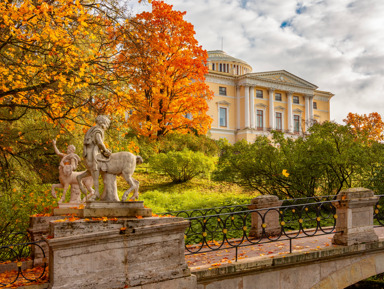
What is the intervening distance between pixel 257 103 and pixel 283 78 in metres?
6.05

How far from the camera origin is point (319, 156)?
14195mm

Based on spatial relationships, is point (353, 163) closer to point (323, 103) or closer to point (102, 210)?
point (102, 210)

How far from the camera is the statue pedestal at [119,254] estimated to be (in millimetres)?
5707

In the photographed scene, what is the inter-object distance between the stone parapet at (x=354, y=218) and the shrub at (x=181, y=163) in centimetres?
1372

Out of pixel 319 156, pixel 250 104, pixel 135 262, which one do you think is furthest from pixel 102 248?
pixel 250 104

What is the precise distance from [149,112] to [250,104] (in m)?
31.7

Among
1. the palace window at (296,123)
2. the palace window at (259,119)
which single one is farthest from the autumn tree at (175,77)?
the palace window at (296,123)

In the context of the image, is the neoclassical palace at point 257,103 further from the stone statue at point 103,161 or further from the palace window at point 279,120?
the stone statue at point 103,161

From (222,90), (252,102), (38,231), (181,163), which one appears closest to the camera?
(38,231)

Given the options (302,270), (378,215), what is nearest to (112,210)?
(302,270)

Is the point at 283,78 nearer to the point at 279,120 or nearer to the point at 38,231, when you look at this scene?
the point at 279,120

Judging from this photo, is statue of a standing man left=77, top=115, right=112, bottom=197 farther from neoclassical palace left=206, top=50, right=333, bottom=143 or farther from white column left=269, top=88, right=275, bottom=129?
white column left=269, top=88, right=275, bottom=129

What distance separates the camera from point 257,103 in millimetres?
54250

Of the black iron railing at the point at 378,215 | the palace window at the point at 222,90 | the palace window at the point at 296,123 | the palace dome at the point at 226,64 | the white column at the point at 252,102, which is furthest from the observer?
the palace dome at the point at 226,64
